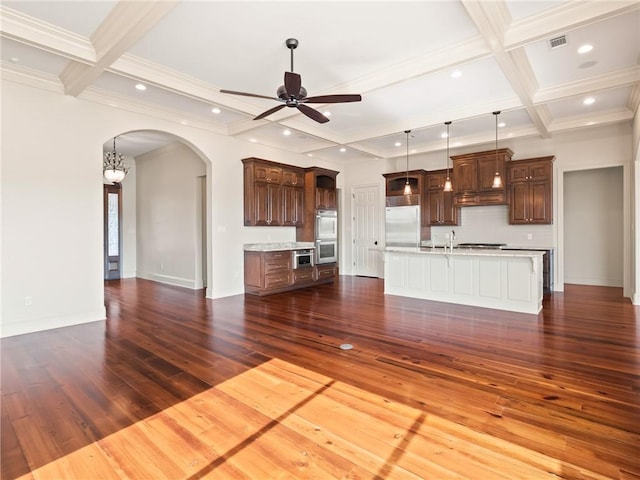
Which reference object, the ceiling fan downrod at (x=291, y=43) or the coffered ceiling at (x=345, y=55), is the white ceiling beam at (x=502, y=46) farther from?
the ceiling fan downrod at (x=291, y=43)

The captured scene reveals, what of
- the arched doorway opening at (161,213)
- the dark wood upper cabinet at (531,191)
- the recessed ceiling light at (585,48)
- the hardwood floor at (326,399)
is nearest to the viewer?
the hardwood floor at (326,399)

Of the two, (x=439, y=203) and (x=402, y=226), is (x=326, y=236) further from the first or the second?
(x=439, y=203)

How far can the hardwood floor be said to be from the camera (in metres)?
1.83

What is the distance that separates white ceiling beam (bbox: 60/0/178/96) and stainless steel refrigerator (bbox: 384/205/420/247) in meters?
6.39

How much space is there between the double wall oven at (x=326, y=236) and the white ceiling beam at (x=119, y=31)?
486 cm

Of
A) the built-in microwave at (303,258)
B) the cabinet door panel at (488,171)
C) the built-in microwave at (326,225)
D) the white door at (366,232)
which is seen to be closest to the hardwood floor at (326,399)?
the built-in microwave at (303,258)

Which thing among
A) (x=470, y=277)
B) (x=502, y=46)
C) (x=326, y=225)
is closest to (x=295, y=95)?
(x=502, y=46)

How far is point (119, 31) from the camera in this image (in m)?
3.20

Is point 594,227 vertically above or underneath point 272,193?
underneath

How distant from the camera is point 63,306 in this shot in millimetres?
4465

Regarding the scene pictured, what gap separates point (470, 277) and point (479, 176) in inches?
109

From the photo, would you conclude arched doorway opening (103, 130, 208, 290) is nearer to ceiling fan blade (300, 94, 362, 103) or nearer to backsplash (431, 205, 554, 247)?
ceiling fan blade (300, 94, 362, 103)

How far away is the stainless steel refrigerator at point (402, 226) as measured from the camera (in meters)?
8.06

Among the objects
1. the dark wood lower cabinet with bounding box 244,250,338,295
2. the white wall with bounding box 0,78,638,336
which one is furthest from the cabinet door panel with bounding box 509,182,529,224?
the dark wood lower cabinet with bounding box 244,250,338,295
